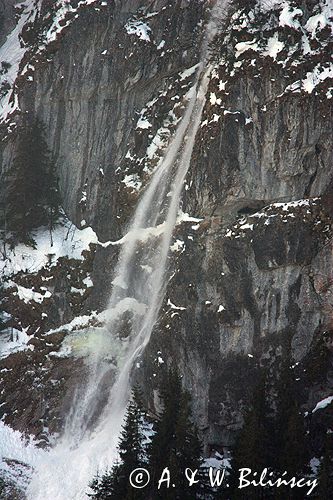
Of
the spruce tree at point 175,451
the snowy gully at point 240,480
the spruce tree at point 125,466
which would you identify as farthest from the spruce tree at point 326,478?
the spruce tree at point 125,466

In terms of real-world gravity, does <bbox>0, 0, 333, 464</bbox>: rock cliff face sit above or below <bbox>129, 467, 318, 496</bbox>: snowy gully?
above

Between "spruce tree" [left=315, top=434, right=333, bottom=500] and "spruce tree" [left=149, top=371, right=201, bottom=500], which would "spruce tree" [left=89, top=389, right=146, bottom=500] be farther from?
"spruce tree" [left=315, top=434, right=333, bottom=500]

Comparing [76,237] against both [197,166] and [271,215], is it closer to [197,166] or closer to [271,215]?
[197,166]

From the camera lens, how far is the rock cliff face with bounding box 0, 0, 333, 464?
3631 centimetres

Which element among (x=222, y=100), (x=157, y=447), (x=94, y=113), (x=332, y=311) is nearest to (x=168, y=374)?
(x=157, y=447)

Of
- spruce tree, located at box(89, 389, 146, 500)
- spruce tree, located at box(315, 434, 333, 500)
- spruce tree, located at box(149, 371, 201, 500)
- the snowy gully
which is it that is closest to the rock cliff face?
spruce tree, located at box(149, 371, 201, 500)

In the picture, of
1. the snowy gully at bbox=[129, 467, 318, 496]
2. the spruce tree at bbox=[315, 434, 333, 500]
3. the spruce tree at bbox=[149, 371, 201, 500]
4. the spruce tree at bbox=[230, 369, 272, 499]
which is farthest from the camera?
the spruce tree at bbox=[149, 371, 201, 500]

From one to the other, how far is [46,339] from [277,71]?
21.6 meters

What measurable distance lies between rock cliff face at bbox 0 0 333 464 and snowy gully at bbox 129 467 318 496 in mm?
5792

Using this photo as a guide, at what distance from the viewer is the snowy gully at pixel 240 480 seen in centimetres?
2800

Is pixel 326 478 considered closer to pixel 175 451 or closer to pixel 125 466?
pixel 175 451

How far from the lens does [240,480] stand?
93.8ft

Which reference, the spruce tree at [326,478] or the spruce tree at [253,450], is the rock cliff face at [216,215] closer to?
the spruce tree at [253,450]

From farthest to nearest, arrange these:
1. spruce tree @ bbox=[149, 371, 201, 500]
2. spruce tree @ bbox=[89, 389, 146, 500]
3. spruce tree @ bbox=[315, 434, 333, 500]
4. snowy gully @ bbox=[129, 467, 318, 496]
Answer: spruce tree @ bbox=[89, 389, 146, 500], spruce tree @ bbox=[149, 371, 201, 500], snowy gully @ bbox=[129, 467, 318, 496], spruce tree @ bbox=[315, 434, 333, 500]
